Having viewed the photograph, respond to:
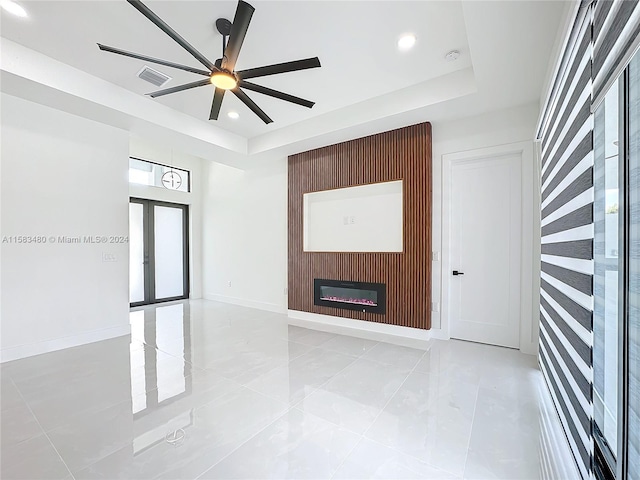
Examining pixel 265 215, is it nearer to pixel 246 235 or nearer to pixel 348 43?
pixel 246 235

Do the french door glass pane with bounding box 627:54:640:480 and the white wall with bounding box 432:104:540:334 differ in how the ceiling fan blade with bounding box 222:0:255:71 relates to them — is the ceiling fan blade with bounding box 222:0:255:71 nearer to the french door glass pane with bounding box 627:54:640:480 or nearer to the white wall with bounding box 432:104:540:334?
the french door glass pane with bounding box 627:54:640:480

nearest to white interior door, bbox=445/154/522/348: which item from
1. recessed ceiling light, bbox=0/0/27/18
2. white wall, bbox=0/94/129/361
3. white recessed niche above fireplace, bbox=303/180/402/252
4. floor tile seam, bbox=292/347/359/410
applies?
white recessed niche above fireplace, bbox=303/180/402/252

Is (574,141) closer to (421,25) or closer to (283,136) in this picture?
(421,25)

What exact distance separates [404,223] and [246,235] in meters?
3.72

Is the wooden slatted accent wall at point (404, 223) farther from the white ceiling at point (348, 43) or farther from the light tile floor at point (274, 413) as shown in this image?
the light tile floor at point (274, 413)

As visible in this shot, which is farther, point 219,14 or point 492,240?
point 492,240

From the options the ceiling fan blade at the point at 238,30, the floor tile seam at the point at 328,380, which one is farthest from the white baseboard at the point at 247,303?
the ceiling fan blade at the point at 238,30

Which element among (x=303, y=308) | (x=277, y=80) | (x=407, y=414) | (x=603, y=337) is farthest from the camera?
(x=303, y=308)

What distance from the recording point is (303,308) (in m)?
4.96

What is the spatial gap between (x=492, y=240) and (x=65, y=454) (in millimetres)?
4468

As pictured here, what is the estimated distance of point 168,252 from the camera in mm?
6812

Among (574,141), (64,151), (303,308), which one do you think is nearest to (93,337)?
(64,151)

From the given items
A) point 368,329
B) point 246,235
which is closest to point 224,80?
point 368,329

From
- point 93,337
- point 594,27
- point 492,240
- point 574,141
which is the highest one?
point 594,27
